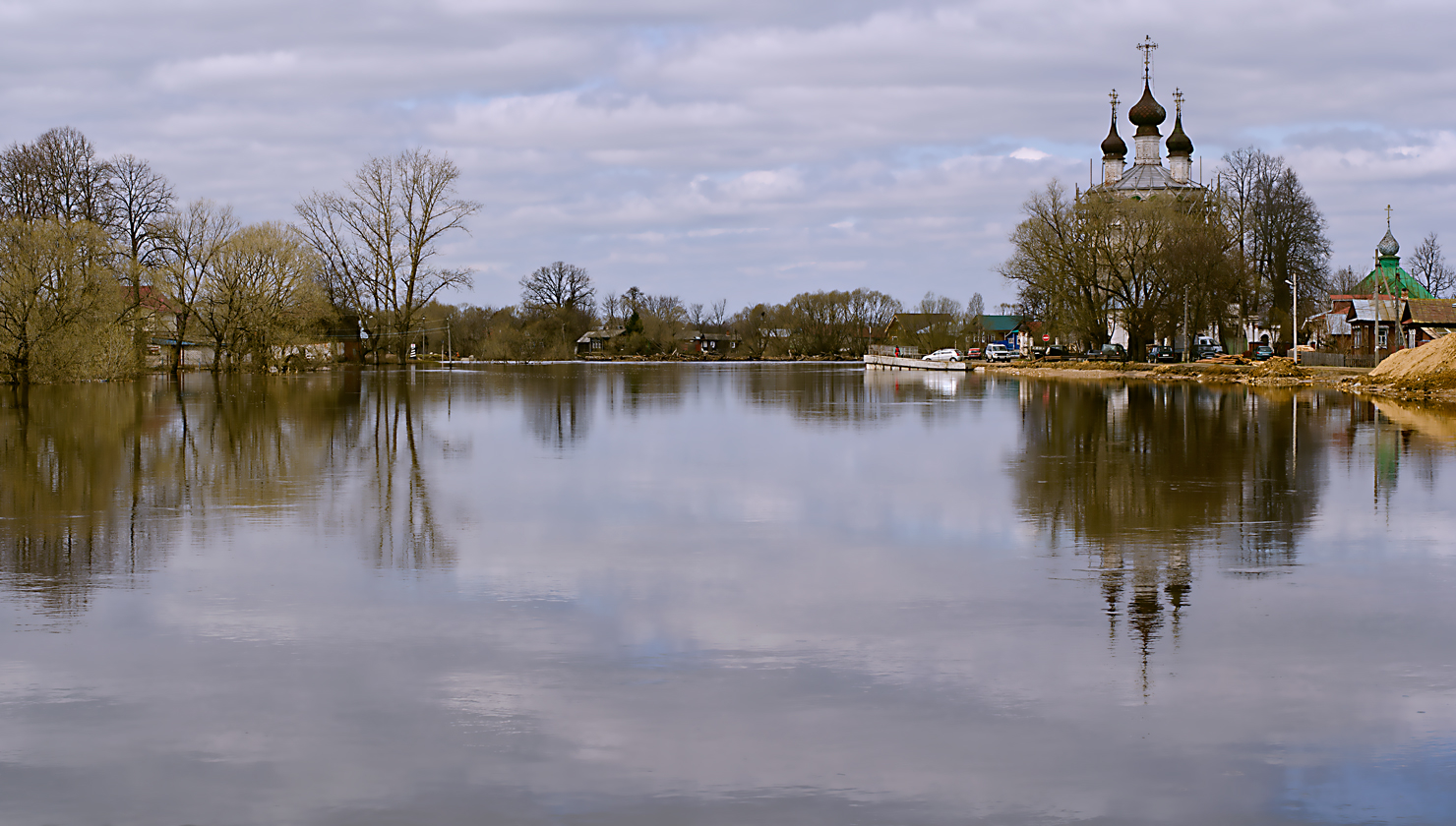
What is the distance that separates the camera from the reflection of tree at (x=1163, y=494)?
9766mm

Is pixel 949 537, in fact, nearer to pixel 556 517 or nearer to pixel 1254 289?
pixel 556 517

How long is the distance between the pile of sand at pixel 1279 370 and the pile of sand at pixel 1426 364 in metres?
7.00

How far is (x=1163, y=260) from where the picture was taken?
2576 inches

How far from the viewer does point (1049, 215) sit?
226 ft

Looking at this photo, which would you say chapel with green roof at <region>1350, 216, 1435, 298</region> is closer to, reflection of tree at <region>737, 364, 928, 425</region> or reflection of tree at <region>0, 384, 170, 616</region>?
reflection of tree at <region>737, 364, 928, 425</region>

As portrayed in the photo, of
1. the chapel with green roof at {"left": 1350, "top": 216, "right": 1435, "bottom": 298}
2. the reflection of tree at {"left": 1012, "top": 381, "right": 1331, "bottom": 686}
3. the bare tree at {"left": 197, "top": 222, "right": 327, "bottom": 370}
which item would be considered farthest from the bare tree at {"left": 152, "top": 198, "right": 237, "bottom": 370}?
the chapel with green roof at {"left": 1350, "top": 216, "right": 1435, "bottom": 298}

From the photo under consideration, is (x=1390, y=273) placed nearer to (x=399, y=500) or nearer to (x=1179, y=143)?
(x=1179, y=143)

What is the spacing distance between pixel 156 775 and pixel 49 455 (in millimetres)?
15001

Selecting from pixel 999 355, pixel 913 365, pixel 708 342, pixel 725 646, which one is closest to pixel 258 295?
pixel 913 365

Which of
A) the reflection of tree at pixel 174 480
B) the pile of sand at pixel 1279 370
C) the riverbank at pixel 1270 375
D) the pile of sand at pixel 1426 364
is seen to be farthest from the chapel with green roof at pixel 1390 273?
the reflection of tree at pixel 174 480

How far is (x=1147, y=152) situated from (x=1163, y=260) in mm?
32922

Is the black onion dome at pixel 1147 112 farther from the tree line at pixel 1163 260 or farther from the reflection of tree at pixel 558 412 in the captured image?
the reflection of tree at pixel 558 412

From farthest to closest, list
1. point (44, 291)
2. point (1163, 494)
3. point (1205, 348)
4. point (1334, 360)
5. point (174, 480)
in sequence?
point (1205, 348)
point (1334, 360)
point (44, 291)
point (174, 480)
point (1163, 494)

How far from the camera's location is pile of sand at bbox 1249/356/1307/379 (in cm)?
5047
